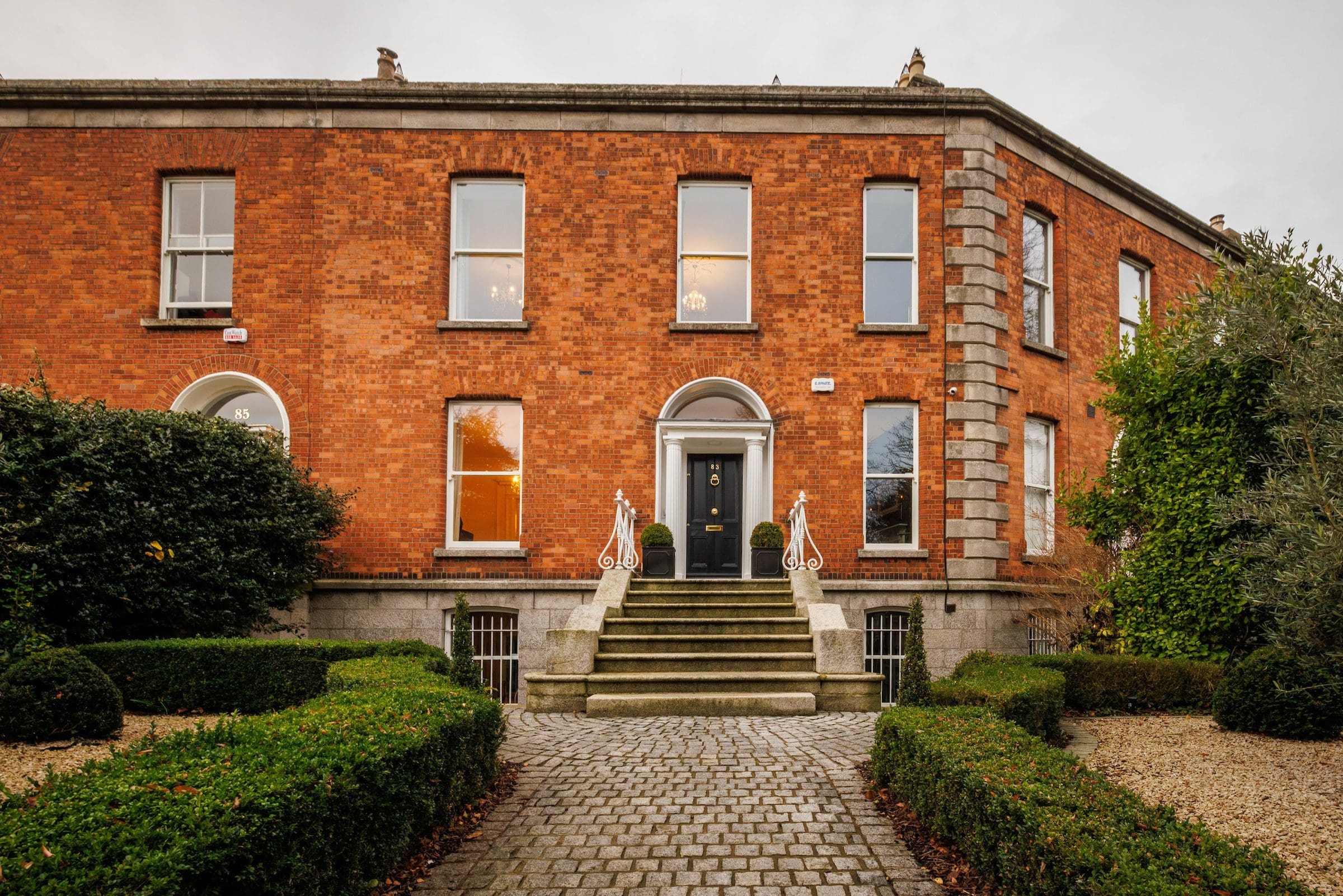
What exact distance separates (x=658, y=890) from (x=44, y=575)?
27.0 ft

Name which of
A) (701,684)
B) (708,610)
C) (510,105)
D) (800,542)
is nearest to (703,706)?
(701,684)

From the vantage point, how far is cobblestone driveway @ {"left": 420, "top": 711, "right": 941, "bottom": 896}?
191 inches

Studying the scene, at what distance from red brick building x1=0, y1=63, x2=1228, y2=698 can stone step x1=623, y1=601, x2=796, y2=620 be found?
196 centimetres

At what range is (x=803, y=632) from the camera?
1123cm

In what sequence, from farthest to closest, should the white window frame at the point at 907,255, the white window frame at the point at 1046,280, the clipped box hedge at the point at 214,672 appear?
1. the white window frame at the point at 1046,280
2. the white window frame at the point at 907,255
3. the clipped box hedge at the point at 214,672

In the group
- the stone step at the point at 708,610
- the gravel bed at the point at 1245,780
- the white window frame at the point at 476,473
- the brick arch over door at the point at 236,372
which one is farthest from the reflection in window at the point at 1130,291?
the brick arch over door at the point at 236,372

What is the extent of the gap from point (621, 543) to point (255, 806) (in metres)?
9.60

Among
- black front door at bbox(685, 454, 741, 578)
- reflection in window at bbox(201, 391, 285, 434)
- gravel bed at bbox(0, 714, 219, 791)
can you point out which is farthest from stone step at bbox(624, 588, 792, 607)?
reflection in window at bbox(201, 391, 285, 434)

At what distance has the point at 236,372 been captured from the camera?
13.9 m

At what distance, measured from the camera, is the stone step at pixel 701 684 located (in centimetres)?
1018

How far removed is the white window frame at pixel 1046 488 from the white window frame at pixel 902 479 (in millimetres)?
2056

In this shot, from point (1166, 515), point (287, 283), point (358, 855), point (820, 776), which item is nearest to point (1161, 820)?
point (820, 776)

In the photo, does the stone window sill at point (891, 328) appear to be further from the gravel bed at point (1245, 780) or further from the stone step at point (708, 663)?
the gravel bed at point (1245, 780)

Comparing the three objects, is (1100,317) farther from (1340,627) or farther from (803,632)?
(1340,627)
